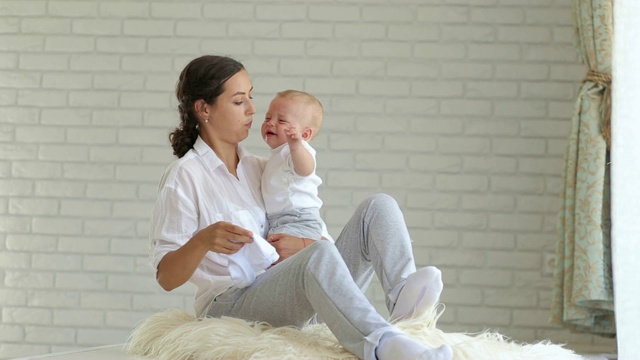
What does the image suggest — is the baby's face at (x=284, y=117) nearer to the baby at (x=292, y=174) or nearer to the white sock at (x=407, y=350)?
the baby at (x=292, y=174)

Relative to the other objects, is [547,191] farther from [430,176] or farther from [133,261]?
[133,261]

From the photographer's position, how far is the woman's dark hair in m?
3.01

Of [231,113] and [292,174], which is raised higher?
[231,113]

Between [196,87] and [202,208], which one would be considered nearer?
[202,208]

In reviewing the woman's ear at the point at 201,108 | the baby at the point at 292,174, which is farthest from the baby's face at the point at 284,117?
the woman's ear at the point at 201,108

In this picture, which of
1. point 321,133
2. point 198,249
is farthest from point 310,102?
point 321,133

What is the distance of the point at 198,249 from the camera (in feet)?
8.52

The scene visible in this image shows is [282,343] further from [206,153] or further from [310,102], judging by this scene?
[310,102]

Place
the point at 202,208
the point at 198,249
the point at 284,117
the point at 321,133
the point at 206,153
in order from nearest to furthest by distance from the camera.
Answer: the point at 198,249 < the point at 202,208 < the point at 206,153 < the point at 284,117 < the point at 321,133

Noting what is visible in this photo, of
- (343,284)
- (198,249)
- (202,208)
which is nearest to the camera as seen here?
(343,284)

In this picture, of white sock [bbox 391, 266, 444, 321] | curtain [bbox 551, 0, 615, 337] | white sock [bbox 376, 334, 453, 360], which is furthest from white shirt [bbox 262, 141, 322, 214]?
curtain [bbox 551, 0, 615, 337]

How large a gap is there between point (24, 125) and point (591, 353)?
3.00 m

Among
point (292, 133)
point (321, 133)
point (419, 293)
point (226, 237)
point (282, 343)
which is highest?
point (321, 133)

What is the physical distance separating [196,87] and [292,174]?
0.41 metres
